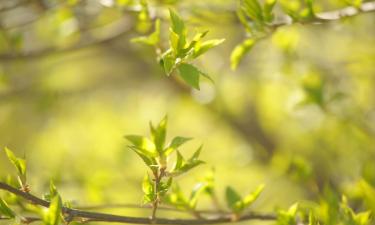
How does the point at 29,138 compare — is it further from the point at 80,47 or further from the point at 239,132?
the point at 80,47

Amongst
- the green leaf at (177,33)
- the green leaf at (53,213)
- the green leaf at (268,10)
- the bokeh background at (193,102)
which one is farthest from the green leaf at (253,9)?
the green leaf at (53,213)

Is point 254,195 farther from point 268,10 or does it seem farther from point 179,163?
point 268,10

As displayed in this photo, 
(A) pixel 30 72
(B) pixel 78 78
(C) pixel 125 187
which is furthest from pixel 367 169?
(B) pixel 78 78

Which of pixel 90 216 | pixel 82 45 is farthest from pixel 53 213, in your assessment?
pixel 82 45

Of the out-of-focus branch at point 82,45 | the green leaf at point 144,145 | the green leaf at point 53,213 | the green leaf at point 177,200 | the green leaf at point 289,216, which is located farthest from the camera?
the out-of-focus branch at point 82,45

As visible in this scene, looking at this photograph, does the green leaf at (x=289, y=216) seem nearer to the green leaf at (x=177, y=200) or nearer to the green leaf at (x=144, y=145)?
the green leaf at (x=177, y=200)
